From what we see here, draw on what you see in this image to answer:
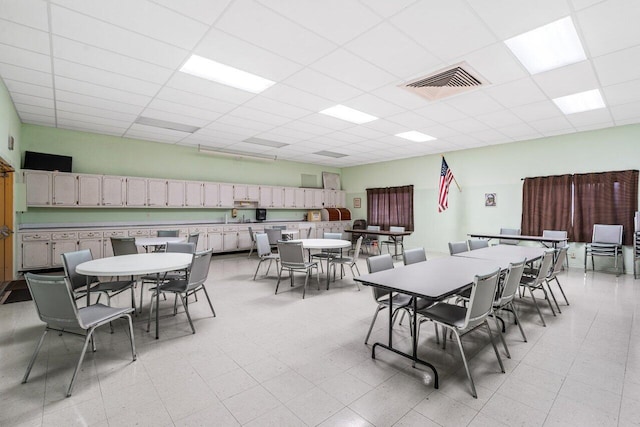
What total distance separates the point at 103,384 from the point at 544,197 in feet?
29.2

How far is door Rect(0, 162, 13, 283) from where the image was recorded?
552 centimetres

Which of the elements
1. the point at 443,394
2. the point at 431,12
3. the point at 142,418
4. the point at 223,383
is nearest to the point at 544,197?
the point at 431,12

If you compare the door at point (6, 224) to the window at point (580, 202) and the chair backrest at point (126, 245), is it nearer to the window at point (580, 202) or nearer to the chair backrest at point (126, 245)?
the chair backrest at point (126, 245)

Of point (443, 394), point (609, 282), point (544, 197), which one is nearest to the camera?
point (443, 394)

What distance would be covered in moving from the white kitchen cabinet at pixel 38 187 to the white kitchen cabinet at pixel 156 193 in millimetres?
1886

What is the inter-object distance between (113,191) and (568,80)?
29.5 ft

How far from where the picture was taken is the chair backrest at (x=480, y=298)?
2234 mm

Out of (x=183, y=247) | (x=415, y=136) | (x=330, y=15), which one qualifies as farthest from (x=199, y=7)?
(x=415, y=136)

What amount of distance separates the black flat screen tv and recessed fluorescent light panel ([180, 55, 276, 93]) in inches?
192

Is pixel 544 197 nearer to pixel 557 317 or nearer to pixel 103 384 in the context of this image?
pixel 557 317

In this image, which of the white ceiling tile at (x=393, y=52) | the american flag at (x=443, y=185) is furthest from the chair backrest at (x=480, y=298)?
the american flag at (x=443, y=185)

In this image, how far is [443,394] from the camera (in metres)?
2.22

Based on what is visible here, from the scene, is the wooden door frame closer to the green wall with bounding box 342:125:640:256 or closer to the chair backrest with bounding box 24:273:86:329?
the chair backrest with bounding box 24:273:86:329

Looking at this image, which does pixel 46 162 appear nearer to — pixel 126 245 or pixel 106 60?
pixel 126 245
